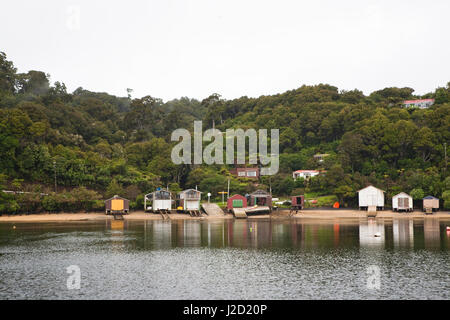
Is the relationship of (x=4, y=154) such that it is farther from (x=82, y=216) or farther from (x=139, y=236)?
(x=139, y=236)

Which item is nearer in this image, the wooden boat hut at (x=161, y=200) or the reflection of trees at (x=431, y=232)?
the reflection of trees at (x=431, y=232)

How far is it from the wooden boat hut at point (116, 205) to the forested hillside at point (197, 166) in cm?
212

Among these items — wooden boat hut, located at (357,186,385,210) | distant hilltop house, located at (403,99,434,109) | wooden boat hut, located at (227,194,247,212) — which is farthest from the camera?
distant hilltop house, located at (403,99,434,109)

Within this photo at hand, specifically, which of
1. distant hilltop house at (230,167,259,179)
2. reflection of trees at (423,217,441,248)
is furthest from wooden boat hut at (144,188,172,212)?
reflection of trees at (423,217,441,248)

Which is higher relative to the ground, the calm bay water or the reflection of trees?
the reflection of trees

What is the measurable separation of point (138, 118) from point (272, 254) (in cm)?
9193

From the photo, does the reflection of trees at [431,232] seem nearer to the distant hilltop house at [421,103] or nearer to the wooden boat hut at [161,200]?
the wooden boat hut at [161,200]

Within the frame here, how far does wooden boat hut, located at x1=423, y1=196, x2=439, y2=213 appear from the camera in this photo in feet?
225

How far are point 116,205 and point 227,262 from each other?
40384 millimetres

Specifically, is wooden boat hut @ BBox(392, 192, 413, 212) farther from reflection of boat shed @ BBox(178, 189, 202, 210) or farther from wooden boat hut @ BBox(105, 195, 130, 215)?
wooden boat hut @ BBox(105, 195, 130, 215)

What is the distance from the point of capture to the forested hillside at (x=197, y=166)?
7225cm

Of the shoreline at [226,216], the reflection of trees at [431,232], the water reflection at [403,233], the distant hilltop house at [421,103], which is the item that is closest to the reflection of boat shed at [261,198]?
the shoreline at [226,216]

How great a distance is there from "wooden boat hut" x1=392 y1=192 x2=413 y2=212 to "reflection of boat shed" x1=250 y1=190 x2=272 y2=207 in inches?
753

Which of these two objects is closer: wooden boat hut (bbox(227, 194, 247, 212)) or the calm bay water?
the calm bay water
